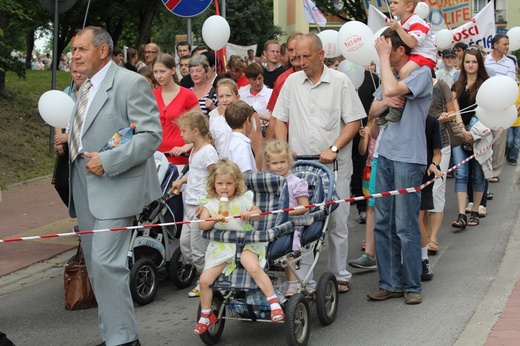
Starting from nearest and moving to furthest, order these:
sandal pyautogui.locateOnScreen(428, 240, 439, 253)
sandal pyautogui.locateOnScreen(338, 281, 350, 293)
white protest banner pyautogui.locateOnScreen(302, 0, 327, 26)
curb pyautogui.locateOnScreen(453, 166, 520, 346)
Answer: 1. curb pyautogui.locateOnScreen(453, 166, 520, 346)
2. sandal pyautogui.locateOnScreen(338, 281, 350, 293)
3. sandal pyautogui.locateOnScreen(428, 240, 439, 253)
4. white protest banner pyautogui.locateOnScreen(302, 0, 327, 26)

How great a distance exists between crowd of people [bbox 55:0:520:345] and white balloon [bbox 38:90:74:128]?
250mm

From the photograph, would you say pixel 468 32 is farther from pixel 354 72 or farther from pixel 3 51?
pixel 3 51


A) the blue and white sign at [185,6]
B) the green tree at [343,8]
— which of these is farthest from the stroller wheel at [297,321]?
the green tree at [343,8]

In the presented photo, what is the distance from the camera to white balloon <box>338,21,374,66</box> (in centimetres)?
839

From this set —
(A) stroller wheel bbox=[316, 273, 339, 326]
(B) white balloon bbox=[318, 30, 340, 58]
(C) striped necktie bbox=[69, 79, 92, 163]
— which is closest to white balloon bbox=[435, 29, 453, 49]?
(B) white balloon bbox=[318, 30, 340, 58]

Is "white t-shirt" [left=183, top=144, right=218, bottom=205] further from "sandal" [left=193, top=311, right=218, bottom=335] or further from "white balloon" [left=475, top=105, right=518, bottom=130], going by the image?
"white balloon" [left=475, top=105, right=518, bottom=130]

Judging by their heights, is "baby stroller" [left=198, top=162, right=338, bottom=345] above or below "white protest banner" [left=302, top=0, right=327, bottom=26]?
below

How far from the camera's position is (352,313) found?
718 cm

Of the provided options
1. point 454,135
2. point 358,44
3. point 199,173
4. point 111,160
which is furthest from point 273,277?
point 454,135

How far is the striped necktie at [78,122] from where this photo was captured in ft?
20.2

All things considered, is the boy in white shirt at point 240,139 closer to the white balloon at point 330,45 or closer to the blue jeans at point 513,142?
the white balloon at point 330,45

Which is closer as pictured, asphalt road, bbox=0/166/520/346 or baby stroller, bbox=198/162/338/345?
baby stroller, bbox=198/162/338/345

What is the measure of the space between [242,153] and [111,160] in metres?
1.96

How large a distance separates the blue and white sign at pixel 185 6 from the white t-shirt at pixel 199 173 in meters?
4.26
